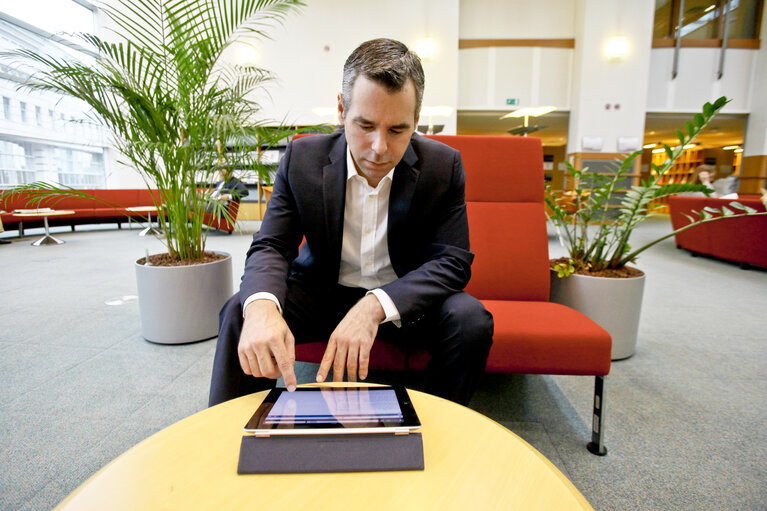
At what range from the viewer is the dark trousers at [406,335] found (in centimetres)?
94

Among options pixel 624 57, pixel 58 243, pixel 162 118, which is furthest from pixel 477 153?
→ pixel 624 57

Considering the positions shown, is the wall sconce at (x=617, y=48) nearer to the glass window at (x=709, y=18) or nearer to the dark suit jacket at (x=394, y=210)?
the glass window at (x=709, y=18)

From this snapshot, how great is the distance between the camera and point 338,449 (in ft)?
1.94

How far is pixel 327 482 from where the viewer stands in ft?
1.80

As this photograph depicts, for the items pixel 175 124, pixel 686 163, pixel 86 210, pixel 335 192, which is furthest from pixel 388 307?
pixel 686 163

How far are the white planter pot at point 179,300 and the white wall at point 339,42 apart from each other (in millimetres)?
6165

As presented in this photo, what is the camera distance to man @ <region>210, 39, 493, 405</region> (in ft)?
2.88

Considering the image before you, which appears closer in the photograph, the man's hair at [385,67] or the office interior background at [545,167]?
the man's hair at [385,67]

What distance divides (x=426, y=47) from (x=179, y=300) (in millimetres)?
6976

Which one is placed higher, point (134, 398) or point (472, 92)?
point (472, 92)

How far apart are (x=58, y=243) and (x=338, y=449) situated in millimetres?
6203

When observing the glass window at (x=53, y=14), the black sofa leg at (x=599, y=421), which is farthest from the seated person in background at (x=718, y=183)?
the glass window at (x=53, y=14)

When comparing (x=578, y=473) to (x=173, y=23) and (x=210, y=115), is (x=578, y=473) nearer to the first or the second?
(x=210, y=115)

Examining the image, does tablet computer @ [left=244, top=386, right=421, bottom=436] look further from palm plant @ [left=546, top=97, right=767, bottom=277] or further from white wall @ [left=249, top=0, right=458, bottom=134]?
white wall @ [left=249, top=0, right=458, bottom=134]
